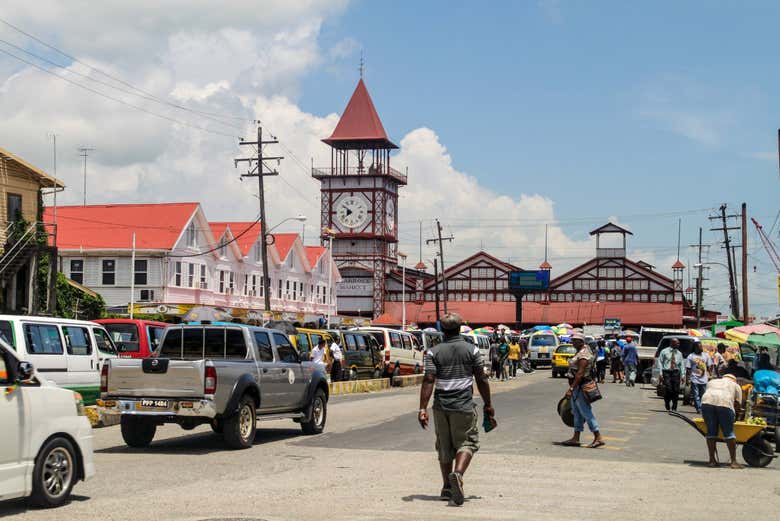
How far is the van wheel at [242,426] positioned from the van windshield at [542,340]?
4392 cm

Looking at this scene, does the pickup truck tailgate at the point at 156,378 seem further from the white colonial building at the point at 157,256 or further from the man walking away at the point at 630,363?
the white colonial building at the point at 157,256

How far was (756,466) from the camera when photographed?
14.4 metres

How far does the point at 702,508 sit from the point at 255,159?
3983 centimetres

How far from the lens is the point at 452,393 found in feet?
33.3

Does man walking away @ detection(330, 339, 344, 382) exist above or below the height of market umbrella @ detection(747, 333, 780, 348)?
below

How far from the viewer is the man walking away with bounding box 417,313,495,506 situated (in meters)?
10.1

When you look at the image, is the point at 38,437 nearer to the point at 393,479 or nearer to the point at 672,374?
the point at 393,479

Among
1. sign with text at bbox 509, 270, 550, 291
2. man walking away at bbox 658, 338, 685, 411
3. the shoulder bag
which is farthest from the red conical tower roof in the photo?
the shoulder bag

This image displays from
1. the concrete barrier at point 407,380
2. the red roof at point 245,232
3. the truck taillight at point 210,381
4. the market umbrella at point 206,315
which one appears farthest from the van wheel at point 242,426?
the red roof at point 245,232

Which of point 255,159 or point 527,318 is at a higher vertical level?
point 255,159

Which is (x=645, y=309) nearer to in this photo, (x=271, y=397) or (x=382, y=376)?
(x=382, y=376)

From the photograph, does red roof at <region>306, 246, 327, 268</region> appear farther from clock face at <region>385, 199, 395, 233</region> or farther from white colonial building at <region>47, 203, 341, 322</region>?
clock face at <region>385, 199, 395, 233</region>

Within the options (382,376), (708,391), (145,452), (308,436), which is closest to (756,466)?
(708,391)

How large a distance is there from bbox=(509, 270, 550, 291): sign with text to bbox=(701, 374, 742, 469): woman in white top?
8364 centimetres
